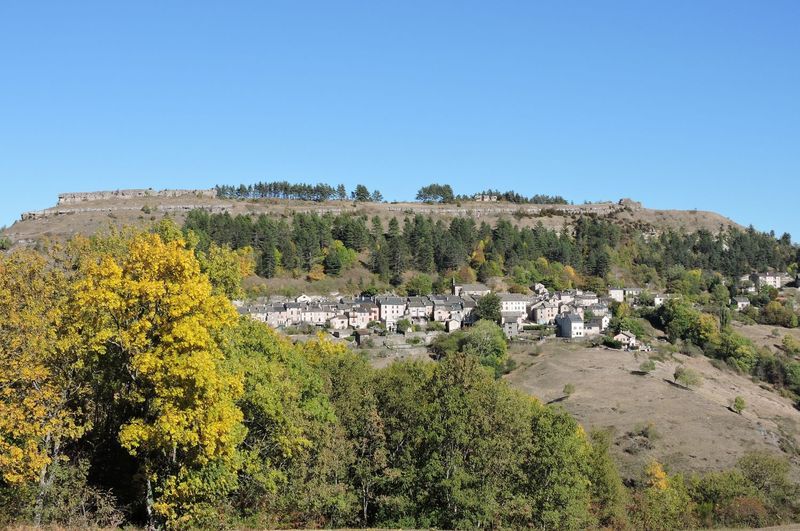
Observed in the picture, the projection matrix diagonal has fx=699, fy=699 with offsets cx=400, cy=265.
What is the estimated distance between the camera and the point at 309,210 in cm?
16588

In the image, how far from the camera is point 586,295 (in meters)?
121

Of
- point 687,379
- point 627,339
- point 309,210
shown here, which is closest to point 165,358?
point 687,379

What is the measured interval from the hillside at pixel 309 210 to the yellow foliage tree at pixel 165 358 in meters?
133

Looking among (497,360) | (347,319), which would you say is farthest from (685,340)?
(347,319)

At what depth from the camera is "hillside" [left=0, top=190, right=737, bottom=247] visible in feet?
493

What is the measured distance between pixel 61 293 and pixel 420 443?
16.1 metres

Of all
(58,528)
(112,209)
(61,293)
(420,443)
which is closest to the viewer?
(58,528)

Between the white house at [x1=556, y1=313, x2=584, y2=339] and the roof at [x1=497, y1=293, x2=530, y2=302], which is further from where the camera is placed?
the roof at [x1=497, y1=293, x2=530, y2=302]

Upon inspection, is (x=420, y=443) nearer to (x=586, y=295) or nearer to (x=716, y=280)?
(x=586, y=295)

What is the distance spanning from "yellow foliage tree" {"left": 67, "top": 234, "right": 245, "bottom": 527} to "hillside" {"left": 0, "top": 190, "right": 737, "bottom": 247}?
132752 millimetres

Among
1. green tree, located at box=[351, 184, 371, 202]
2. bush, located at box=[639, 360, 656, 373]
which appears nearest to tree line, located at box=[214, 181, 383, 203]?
green tree, located at box=[351, 184, 371, 202]

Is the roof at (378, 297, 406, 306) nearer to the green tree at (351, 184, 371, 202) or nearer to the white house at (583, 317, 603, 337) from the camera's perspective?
the white house at (583, 317, 603, 337)

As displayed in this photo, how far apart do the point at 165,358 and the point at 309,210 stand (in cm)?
15130

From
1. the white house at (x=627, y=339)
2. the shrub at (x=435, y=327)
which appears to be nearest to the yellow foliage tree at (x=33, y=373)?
the shrub at (x=435, y=327)
